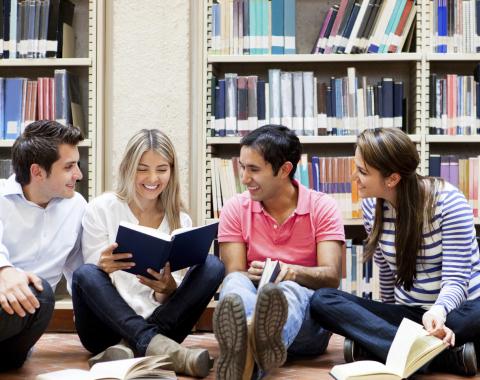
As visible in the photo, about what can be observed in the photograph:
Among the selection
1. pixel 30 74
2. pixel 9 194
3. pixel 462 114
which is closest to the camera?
pixel 9 194

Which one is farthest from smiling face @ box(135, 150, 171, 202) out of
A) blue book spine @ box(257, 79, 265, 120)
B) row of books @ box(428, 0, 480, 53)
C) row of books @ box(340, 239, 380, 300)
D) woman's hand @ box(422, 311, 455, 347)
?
row of books @ box(428, 0, 480, 53)

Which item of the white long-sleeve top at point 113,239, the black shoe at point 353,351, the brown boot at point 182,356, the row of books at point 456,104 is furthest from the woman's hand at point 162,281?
the row of books at point 456,104

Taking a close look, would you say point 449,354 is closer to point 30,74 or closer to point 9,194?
point 9,194

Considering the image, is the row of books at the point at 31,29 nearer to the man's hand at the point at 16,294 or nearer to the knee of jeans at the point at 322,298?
the man's hand at the point at 16,294

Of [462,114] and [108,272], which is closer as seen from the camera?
[108,272]

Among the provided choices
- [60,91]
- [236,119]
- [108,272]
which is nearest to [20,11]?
[60,91]

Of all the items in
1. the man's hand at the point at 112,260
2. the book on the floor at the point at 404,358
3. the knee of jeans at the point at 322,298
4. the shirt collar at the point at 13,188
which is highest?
the shirt collar at the point at 13,188

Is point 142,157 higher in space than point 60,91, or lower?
lower

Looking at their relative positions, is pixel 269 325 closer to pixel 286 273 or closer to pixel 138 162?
pixel 286 273

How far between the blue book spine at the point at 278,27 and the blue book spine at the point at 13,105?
3.79 ft

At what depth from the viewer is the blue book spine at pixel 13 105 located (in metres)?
3.61

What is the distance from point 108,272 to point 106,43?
1.43m

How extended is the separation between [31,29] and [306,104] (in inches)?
50.0

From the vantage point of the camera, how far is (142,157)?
2719 mm
